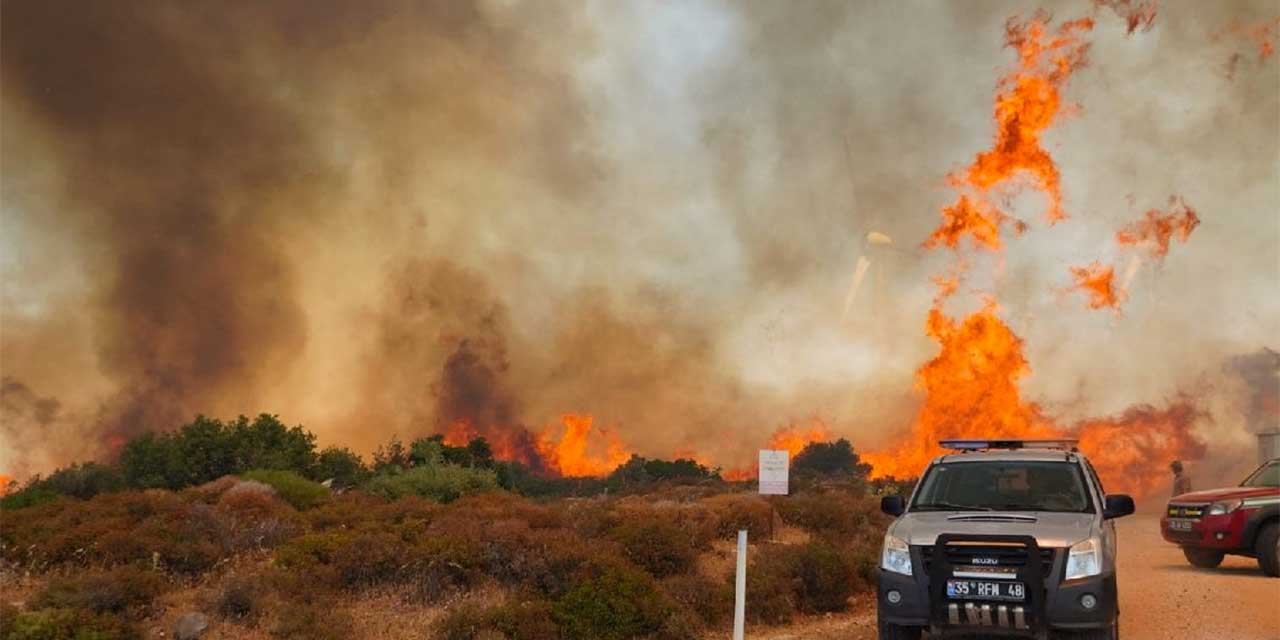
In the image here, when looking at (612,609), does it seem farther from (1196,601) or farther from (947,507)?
(1196,601)

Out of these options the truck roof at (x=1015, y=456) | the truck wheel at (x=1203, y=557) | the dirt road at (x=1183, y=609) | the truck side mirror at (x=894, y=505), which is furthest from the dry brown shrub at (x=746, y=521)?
the truck side mirror at (x=894, y=505)

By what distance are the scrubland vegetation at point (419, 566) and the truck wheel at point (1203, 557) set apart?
6.06 meters

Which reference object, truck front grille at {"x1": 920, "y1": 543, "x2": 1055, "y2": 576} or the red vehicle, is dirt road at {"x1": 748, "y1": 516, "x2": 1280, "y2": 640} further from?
truck front grille at {"x1": 920, "y1": 543, "x2": 1055, "y2": 576}

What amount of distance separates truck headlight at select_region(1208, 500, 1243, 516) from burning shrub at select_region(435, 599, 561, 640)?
1257 centimetres

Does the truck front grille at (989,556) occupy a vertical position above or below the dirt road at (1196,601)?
above

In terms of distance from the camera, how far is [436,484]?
2958 cm

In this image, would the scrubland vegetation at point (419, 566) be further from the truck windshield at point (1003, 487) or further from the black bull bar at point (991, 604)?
the black bull bar at point (991, 604)

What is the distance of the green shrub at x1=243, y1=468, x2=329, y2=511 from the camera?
937 inches

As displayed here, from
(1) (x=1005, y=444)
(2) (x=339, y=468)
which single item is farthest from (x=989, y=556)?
(2) (x=339, y=468)

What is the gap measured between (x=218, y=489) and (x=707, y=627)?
57.4 ft

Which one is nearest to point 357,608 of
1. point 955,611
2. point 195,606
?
point 195,606

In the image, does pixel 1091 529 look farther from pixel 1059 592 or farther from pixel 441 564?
pixel 441 564

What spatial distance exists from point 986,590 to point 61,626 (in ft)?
32.6

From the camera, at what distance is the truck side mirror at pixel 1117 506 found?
→ 929 centimetres
